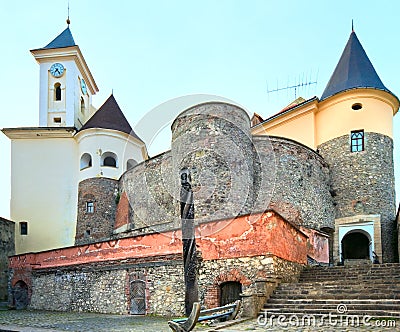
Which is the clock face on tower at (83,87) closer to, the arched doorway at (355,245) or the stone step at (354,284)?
the arched doorway at (355,245)

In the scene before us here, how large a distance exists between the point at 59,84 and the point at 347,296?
26.7 m

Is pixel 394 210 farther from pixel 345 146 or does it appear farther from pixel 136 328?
pixel 136 328

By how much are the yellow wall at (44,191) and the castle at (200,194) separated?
0.07 m

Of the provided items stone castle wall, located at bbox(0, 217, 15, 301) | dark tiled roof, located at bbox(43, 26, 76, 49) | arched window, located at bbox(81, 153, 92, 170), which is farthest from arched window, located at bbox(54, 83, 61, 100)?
stone castle wall, located at bbox(0, 217, 15, 301)

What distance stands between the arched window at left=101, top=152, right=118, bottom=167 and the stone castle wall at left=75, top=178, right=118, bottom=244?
1426 mm

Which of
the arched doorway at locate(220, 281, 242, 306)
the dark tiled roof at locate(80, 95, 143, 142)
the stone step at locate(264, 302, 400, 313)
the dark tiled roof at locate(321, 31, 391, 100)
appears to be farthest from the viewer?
the dark tiled roof at locate(80, 95, 143, 142)

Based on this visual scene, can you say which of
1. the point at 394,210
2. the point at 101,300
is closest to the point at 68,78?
the point at 101,300

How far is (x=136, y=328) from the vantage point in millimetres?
10070

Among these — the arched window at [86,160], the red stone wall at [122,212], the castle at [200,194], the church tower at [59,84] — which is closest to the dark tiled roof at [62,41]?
the church tower at [59,84]

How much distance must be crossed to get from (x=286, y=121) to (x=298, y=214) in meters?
6.68

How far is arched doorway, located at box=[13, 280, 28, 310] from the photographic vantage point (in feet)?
62.8

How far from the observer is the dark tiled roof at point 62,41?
1242 inches

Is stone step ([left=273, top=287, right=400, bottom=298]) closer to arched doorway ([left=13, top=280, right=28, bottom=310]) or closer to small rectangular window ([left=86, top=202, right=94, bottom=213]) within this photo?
arched doorway ([left=13, top=280, right=28, bottom=310])

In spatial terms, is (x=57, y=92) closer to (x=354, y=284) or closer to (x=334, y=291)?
(x=354, y=284)
